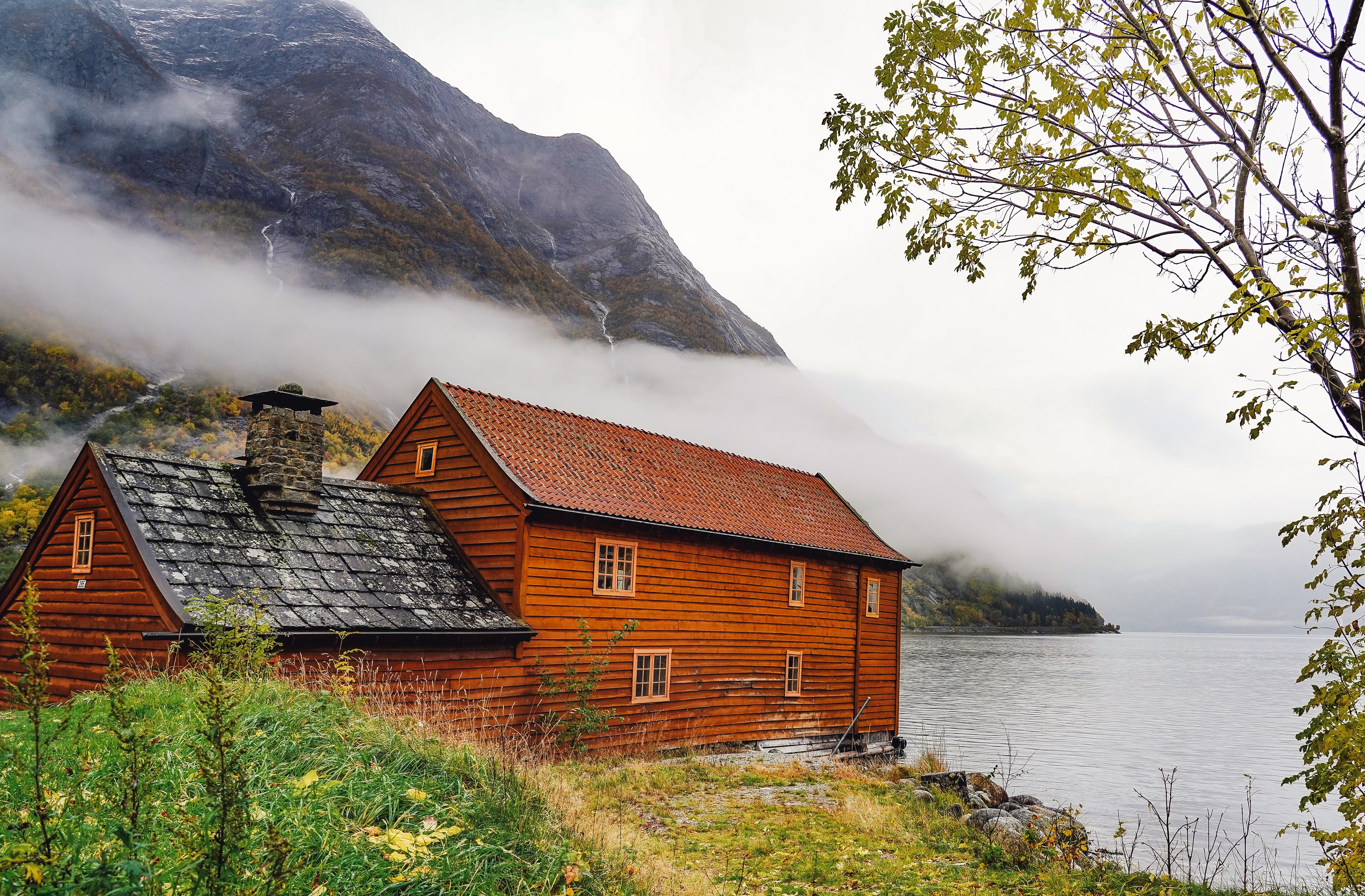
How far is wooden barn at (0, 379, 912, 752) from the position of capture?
14.9 meters

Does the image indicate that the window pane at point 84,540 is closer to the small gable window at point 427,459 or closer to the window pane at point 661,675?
the small gable window at point 427,459

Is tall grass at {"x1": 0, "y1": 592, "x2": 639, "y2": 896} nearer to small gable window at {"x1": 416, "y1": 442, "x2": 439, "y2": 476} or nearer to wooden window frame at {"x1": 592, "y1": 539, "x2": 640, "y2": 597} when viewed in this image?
wooden window frame at {"x1": 592, "y1": 539, "x2": 640, "y2": 597}

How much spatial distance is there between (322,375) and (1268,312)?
13526cm

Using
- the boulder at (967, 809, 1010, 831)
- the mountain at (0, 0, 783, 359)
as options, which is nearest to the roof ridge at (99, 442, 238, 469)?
the boulder at (967, 809, 1010, 831)

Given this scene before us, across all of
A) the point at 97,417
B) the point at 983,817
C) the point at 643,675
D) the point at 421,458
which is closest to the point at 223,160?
the point at 97,417

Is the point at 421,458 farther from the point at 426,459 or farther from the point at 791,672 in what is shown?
the point at 791,672

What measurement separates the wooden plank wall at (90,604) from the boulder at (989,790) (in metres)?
15.1

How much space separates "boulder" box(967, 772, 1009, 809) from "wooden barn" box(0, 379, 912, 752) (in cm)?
712

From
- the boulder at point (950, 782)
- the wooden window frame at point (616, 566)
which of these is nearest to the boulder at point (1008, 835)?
the boulder at point (950, 782)

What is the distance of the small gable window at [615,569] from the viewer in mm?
20078

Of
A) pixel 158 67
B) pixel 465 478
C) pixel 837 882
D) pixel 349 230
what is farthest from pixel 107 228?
pixel 837 882

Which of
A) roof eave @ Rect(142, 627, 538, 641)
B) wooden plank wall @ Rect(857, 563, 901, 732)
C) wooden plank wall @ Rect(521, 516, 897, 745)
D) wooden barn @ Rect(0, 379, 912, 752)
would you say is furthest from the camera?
wooden plank wall @ Rect(857, 563, 901, 732)

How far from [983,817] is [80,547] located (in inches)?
650

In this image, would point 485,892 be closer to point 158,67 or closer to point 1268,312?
point 1268,312
